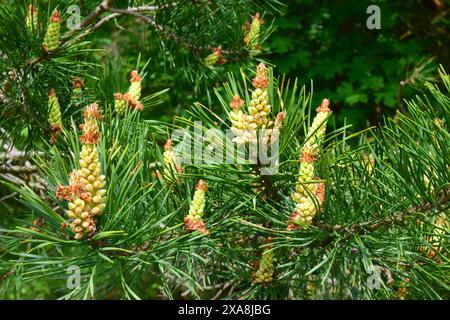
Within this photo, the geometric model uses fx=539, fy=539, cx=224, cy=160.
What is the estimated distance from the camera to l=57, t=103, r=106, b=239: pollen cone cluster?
0.46 metres

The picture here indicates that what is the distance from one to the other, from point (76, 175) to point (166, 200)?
5.1 inches

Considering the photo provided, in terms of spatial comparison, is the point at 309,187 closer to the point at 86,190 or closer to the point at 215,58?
the point at 86,190

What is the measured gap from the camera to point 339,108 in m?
2.27

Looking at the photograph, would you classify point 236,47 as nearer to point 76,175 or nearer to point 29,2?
point 29,2

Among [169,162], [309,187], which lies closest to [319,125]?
[309,187]

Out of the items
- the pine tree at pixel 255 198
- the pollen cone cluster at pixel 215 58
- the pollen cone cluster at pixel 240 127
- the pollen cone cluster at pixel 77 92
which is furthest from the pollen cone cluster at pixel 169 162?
the pollen cone cluster at pixel 215 58

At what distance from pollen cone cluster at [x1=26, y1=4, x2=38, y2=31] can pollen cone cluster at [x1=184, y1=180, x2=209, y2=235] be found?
0.41 m

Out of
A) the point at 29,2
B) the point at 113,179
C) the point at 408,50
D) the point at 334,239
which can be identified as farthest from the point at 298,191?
the point at 408,50

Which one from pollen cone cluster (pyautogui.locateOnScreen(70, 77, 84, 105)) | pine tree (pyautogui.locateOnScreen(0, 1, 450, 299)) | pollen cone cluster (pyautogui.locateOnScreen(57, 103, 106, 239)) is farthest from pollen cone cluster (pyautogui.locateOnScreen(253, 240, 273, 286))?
pollen cone cluster (pyautogui.locateOnScreen(70, 77, 84, 105))

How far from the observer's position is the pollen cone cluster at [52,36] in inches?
30.0

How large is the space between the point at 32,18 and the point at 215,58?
376 mm

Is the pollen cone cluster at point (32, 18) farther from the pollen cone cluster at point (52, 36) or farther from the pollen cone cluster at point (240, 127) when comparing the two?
the pollen cone cluster at point (240, 127)

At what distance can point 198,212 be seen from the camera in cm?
54

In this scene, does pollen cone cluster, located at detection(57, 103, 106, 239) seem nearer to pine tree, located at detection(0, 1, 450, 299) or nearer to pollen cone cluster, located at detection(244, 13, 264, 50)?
pine tree, located at detection(0, 1, 450, 299)
